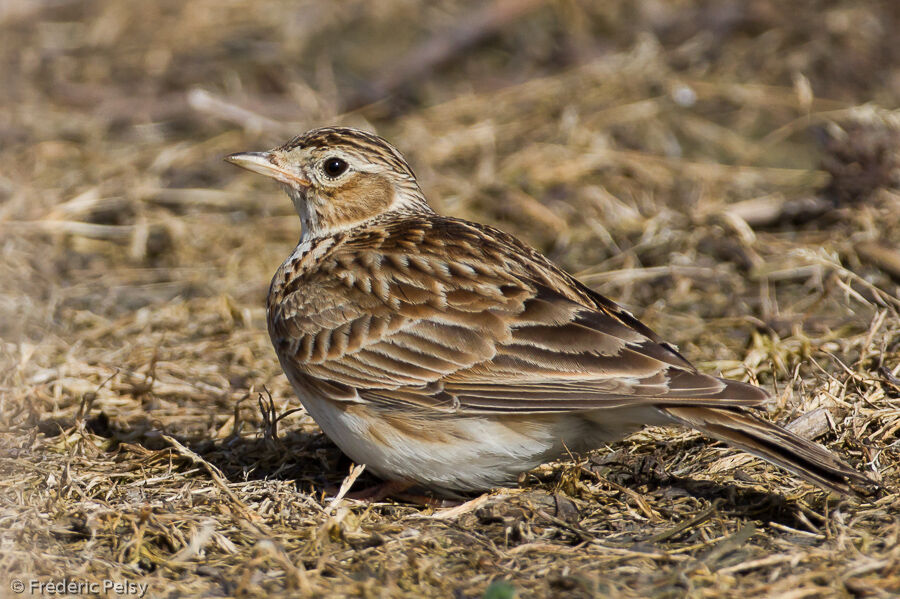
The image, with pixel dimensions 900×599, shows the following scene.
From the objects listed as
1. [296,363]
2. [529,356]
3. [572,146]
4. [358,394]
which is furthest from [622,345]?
[572,146]

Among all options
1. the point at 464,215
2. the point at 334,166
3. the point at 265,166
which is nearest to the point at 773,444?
the point at 334,166

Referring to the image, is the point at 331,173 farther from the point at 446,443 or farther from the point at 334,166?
the point at 446,443

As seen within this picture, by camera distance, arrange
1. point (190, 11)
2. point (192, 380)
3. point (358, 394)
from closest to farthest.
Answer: point (358, 394)
point (192, 380)
point (190, 11)

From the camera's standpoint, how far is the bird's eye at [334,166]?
5.91 m

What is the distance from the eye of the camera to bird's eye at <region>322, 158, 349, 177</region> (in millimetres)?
5910

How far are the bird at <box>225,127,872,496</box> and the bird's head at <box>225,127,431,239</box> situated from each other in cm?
33

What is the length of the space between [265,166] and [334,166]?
1.16ft

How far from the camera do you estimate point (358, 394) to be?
16.3 feet

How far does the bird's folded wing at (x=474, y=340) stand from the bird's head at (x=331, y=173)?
1.66 ft

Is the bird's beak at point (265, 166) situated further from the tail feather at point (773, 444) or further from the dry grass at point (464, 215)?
the tail feather at point (773, 444)

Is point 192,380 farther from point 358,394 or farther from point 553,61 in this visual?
point 553,61

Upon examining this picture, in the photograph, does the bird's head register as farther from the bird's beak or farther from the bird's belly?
the bird's belly

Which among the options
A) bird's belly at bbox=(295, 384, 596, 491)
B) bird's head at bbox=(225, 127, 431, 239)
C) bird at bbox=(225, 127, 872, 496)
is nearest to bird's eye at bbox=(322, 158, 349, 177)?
bird's head at bbox=(225, 127, 431, 239)

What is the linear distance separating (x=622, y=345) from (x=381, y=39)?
771 centimetres
